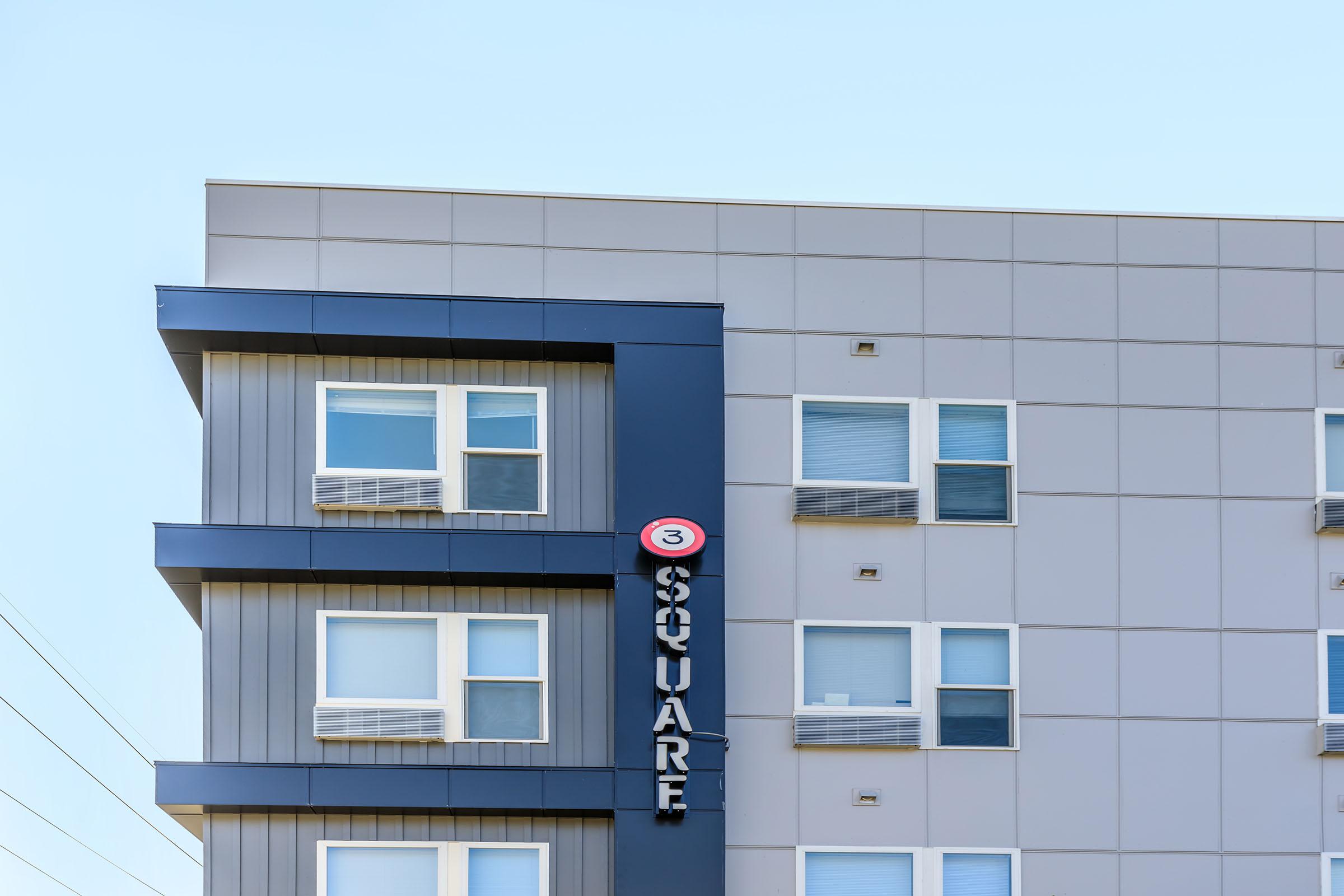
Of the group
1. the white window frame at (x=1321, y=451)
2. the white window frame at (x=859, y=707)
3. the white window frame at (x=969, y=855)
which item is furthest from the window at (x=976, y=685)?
the white window frame at (x=1321, y=451)

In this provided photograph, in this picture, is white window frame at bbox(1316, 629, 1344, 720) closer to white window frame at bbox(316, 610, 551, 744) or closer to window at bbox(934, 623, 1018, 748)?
window at bbox(934, 623, 1018, 748)

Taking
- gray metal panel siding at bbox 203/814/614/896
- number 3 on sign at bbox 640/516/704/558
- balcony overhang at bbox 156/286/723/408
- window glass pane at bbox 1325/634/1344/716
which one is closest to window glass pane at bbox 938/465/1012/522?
number 3 on sign at bbox 640/516/704/558

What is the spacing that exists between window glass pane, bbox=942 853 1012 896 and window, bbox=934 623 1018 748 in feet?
3.57

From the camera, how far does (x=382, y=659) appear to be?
44.8 feet

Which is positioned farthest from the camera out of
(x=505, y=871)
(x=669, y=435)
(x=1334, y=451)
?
(x=1334, y=451)

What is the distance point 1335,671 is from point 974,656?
3735 millimetres

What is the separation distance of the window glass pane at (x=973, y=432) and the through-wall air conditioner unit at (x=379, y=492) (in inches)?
202

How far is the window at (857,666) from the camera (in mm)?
13922

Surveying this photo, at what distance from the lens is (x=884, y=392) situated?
1446 cm

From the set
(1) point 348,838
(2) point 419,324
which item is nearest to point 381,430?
(2) point 419,324

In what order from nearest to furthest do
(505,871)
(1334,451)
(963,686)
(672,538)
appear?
(505,871) → (672,538) → (963,686) → (1334,451)

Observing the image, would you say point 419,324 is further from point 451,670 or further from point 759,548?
point 759,548

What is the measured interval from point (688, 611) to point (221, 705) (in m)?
4.53

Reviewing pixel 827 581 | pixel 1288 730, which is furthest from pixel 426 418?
pixel 1288 730
